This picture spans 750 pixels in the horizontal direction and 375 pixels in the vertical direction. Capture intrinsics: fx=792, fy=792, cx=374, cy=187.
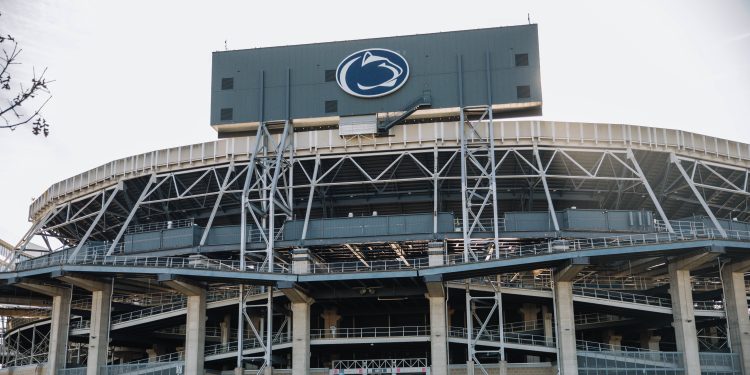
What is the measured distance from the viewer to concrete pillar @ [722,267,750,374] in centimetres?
5200

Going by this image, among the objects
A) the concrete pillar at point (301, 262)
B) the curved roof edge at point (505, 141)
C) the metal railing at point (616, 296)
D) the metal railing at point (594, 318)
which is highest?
the curved roof edge at point (505, 141)

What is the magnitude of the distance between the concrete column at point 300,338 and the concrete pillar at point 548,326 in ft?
54.4

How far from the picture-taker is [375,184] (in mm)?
65188

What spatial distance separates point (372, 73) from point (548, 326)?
2418 cm

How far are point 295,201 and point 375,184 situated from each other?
7.34 meters

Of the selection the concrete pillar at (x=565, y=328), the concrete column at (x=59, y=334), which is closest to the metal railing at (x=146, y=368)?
the concrete column at (x=59, y=334)

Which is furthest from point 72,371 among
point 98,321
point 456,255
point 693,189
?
point 693,189

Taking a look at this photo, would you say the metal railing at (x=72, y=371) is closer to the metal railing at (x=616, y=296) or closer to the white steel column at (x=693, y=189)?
the metal railing at (x=616, y=296)

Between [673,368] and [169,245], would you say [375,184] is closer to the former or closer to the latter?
[169,245]

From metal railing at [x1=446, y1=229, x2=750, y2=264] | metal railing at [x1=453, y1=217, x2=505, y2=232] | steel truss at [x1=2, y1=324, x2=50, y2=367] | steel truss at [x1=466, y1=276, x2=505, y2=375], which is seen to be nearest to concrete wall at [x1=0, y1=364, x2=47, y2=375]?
steel truss at [x1=2, y1=324, x2=50, y2=367]

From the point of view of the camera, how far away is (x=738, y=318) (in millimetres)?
52875

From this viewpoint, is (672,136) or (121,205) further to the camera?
(121,205)

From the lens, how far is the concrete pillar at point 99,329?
188ft

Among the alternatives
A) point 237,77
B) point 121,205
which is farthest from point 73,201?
point 237,77
